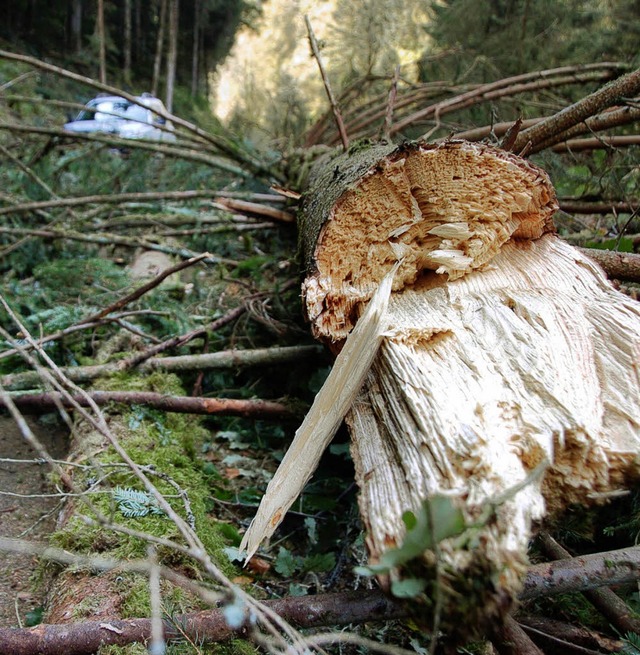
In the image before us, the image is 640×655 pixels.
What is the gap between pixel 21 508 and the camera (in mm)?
2012

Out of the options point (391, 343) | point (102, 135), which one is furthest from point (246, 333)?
point (102, 135)

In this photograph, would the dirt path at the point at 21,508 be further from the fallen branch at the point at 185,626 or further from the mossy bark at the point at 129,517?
the fallen branch at the point at 185,626

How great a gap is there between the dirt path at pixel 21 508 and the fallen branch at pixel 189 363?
0.22 m

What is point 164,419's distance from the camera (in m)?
2.31

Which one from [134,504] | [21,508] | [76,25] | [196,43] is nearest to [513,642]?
[134,504]

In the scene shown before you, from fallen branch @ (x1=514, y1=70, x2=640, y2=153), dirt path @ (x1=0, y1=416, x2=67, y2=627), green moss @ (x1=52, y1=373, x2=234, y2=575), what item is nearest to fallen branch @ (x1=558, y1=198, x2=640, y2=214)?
fallen branch @ (x1=514, y1=70, x2=640, y2=153)

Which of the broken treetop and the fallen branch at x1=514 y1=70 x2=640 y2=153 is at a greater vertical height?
the fallen branch at x1=514 y1=70 x2=640 y2=153

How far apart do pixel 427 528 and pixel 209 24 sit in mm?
23115

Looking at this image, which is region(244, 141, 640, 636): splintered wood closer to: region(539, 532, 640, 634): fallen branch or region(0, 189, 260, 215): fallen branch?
region(539, 532, 640, 634): fallen branch

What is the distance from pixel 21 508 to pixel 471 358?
1.86 m

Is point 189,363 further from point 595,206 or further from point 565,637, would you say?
point 595,206

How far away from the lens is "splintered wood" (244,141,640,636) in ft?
3.31

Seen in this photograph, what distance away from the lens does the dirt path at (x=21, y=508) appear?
61.9 inches

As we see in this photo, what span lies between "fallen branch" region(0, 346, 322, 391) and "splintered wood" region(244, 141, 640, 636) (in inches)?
29.6
